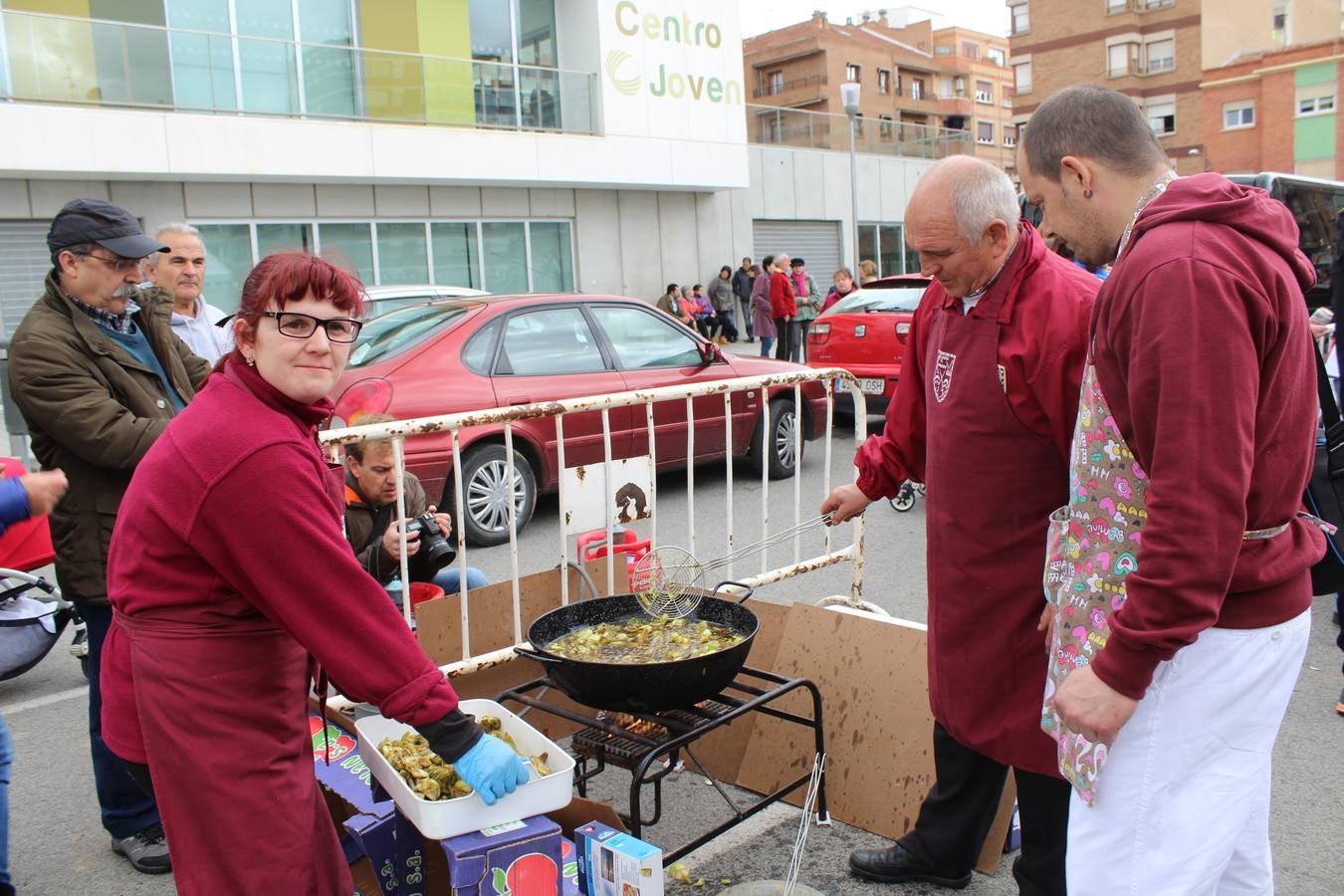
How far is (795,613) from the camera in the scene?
3.96 meters

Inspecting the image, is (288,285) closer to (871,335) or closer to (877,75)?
(871,335)

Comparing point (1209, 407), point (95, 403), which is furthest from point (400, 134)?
point (1209, 407)

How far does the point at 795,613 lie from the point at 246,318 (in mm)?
2427

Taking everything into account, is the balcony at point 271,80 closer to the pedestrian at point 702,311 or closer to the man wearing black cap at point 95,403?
the pedestrian at point 702,311

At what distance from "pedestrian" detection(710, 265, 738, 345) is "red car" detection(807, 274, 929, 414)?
12.5m

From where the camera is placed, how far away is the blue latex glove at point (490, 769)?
2248 mm

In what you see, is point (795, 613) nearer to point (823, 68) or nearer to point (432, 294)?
point (432, 294)

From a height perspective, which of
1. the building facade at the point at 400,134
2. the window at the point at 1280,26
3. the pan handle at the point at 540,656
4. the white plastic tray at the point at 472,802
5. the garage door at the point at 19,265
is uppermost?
the window at the point at 1280,26

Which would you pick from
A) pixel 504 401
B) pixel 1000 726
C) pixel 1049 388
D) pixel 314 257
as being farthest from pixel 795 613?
pixel 504 401

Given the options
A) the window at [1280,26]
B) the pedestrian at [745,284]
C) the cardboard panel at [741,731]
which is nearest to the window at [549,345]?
the cardboard panel at [741,731]

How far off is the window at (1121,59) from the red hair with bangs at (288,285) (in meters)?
68.5

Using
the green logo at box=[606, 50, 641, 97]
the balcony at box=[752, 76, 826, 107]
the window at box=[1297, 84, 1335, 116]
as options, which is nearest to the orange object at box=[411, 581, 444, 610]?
the green logo at box=[606, 50, 641, 97]

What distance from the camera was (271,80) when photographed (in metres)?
17.0

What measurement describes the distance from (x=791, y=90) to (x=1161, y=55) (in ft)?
81.2
